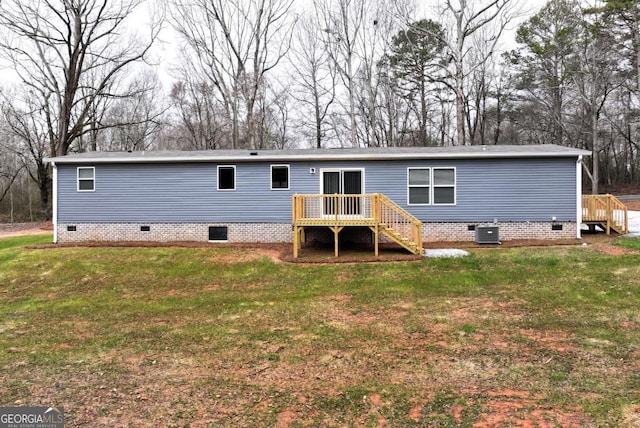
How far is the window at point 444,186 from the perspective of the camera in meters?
11.7

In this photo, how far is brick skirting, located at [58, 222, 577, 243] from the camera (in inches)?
456

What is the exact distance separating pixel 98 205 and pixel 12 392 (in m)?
9.62

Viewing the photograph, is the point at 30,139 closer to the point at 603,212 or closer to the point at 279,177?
the point at 279,177

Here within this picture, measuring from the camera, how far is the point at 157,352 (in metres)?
4.95

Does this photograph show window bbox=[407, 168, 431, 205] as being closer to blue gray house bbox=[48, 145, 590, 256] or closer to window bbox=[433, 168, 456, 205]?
blue gray house bbox=[48, 145, 590, 256]

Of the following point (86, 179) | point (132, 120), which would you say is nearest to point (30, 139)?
point (132, 120)

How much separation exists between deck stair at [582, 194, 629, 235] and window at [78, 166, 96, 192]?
1628 centimetres

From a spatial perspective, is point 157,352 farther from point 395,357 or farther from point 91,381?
point 395,357

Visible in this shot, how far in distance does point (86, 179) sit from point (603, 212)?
17.2 metres

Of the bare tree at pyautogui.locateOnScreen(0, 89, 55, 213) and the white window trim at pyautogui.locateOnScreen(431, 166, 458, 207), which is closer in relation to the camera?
the white window trim at pyautogui.locateOnScreen(431, 166, 458, 207)

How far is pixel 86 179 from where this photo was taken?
1230 cm

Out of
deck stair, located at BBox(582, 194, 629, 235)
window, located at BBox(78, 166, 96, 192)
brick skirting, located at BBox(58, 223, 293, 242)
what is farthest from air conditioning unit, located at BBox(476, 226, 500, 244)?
window, located at BBox(78, 166, 96, 192)

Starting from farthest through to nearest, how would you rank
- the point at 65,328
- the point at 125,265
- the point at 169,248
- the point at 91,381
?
the point at 169,248
the point at 125,265
the point at 65,328
the point at 91,381

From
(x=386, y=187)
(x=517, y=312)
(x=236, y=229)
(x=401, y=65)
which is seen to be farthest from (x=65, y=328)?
(x=401, y=65)
